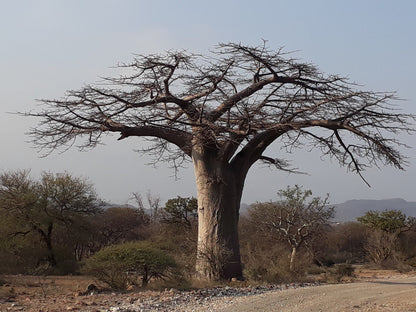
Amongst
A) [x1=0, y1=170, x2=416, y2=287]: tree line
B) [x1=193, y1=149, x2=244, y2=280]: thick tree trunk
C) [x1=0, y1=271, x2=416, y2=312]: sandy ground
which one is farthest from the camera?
[x1=0, y1=170, x2=416, y2=287]: tree line

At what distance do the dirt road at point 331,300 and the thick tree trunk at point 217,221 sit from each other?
2.07 m

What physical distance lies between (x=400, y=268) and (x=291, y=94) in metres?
10.9

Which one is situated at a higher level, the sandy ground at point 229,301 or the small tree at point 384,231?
the small tree at point 384,231

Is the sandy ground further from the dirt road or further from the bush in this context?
the bush

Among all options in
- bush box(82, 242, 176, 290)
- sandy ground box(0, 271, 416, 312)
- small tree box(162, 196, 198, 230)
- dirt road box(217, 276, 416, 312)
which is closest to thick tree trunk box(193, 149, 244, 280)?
bush box(82, 242, 176, 290)

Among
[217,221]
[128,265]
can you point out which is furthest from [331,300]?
[128,265]

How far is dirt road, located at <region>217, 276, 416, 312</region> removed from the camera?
696 centimetres

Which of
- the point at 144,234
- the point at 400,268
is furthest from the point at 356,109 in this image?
the point at 144,234

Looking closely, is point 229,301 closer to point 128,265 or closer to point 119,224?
point 128,265

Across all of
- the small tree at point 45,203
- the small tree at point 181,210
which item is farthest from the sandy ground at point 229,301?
the small tree at point 181,210

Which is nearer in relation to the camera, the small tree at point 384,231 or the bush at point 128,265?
the bush at point 128,265

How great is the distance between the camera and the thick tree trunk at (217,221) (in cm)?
1026

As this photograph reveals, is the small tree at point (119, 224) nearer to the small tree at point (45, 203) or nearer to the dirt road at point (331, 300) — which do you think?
the small tree at point (45, 203)

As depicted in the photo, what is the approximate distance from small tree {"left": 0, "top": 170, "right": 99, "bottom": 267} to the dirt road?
1418 centimetres
